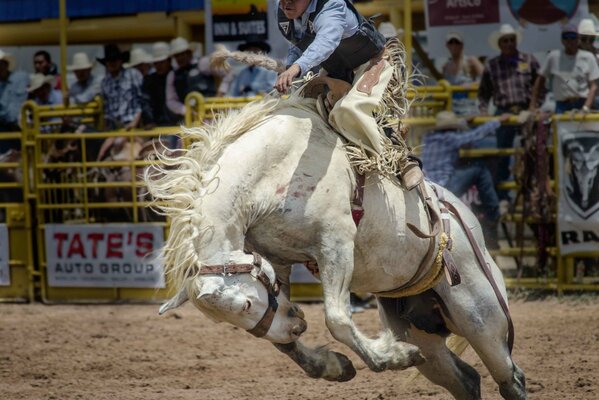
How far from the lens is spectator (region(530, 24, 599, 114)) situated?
33.1ft

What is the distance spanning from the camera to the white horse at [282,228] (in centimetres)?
488

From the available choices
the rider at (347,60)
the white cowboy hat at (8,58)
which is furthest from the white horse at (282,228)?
the white cowboy hat at (8,58)

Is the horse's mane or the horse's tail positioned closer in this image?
the horse's mane

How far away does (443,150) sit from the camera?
32.0 ft

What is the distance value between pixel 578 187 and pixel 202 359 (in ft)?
12.3

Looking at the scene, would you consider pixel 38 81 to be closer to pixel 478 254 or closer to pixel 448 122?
pixel 448 122

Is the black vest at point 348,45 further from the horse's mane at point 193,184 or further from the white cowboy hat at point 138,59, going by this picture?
the white cowboy hat at point 138,59

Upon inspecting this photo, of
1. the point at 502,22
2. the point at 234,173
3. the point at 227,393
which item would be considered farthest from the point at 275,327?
the point at 502,22

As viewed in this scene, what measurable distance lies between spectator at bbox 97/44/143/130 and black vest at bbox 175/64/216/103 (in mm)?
461

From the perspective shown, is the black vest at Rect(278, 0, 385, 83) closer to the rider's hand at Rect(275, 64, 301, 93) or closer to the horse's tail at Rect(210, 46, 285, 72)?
the horse's tail at Rect(210, 46, 285, 72)

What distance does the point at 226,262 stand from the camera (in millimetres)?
4852

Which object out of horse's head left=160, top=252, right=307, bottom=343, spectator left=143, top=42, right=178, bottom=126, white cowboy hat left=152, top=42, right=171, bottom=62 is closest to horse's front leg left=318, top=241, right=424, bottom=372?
horse's head left=160, top=252, right=307, bottom=343

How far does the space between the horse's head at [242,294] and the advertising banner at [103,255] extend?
17.6ft

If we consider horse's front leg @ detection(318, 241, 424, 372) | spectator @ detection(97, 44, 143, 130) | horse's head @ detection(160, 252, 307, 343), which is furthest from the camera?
spectator @ detection(97, 44, 143, 130)
